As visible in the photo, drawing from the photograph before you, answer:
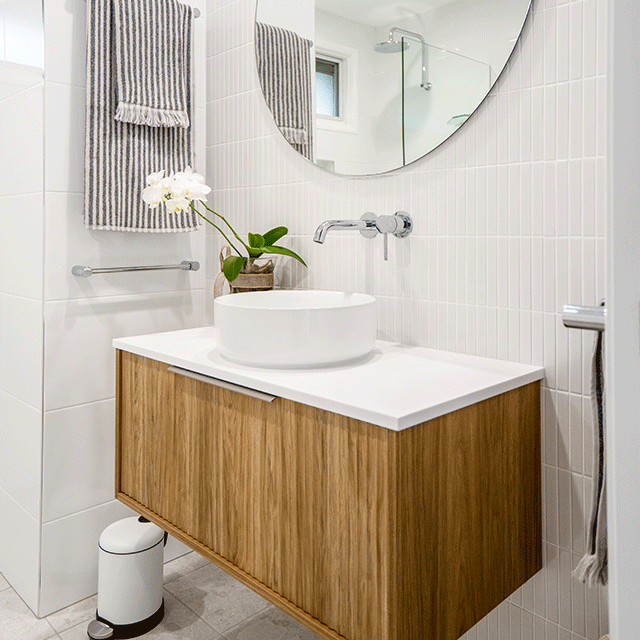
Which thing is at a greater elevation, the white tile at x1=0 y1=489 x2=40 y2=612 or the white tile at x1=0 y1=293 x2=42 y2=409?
the white tile at x1=0 y1=293 x2=42 y2=409

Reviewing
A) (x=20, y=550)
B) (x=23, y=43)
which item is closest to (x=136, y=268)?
(x=23, y=43)

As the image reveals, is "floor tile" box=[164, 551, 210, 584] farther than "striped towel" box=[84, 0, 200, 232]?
Yes

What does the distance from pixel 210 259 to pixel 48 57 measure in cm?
76

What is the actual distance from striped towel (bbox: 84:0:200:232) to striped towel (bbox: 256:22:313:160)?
27 cm

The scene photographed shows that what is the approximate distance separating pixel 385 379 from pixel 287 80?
3.39 ft

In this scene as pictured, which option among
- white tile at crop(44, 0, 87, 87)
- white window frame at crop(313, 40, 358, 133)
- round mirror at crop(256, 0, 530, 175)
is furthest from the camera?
white tile at crop(44, 0, 87, 87)

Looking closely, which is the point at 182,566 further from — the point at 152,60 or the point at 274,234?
the point at 152,60

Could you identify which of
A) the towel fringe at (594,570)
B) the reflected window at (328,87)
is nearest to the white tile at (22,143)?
the reflected window at (328,87)

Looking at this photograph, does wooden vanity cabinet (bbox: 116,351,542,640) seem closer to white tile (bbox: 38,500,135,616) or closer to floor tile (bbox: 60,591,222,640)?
floor tile (bbox: 60,591,222,640)

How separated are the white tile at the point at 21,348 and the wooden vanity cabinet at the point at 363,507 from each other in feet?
1.93

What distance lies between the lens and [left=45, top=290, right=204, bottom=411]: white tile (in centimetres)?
167

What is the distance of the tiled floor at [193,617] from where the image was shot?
5.32ft

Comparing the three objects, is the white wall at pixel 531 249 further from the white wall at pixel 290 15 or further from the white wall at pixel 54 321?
the white wall at pixel 54 321

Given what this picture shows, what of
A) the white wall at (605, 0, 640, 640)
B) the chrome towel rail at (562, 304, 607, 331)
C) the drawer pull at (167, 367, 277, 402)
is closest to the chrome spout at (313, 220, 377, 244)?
the drawer pull at (167, 367, 277, 402)
